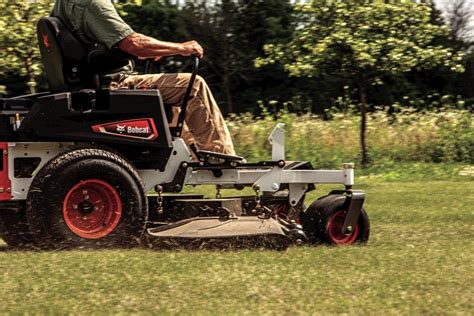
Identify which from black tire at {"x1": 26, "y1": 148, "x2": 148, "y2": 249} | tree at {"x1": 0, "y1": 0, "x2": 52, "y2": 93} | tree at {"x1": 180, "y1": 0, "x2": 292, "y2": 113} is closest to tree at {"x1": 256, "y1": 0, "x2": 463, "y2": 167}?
tree at {"x1": 0, "y1": 0, "x2": 52, "y2": 93}

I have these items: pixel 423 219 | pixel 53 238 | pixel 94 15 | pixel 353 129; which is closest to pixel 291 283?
pixel 53 238

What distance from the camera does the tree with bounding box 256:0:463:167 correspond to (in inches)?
650

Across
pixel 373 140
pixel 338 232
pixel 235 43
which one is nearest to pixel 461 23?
pixel 235 43

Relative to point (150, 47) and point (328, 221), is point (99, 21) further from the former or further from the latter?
point (328, 221)

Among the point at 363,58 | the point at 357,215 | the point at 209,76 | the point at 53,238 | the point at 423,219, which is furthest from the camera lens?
the point at 209,76

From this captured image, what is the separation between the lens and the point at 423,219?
9.62m

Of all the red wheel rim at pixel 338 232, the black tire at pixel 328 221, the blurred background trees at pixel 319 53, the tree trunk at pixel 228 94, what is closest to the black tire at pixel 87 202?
the black tire at pixel 328 221

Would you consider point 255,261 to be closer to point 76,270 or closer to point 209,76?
point 76,270

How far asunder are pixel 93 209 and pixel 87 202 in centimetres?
7

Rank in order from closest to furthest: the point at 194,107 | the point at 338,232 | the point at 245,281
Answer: the point at 245,281
the point at 194,107
the point at 338,232

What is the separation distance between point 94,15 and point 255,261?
2114mm

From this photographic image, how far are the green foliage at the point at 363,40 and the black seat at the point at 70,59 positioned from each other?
395 inches

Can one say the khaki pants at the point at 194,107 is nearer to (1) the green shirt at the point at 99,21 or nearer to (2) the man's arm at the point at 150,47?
(2) the man's arm at the point at 150,47

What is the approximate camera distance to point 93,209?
6648mm
